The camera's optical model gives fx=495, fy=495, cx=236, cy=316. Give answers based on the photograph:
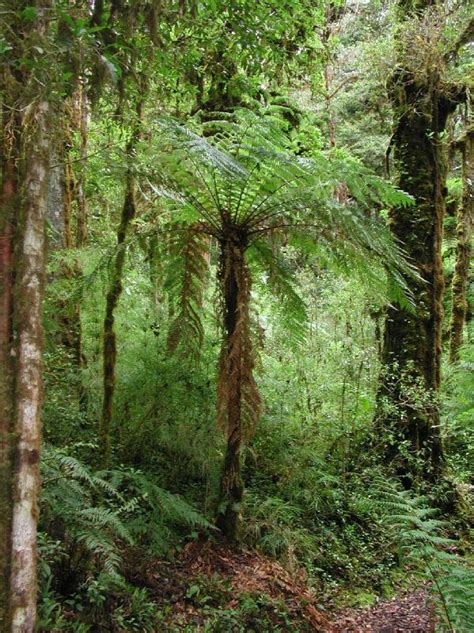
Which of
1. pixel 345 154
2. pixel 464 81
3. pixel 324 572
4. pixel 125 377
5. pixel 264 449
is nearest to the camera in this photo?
pixel 324 572

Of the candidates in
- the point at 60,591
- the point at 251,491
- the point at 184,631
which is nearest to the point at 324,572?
the point at 251,491

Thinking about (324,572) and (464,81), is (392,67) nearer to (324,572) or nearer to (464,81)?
(464,81)

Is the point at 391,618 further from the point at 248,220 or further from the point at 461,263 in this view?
the point at 461,263

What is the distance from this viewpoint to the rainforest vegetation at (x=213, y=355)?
93.0 inches

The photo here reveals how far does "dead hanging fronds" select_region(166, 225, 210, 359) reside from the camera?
439 cm

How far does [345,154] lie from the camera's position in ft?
26.3

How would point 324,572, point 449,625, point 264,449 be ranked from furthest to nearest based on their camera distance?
point 264,449 → point 324,572 → point 449,625

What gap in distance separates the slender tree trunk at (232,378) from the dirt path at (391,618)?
1.08 meters

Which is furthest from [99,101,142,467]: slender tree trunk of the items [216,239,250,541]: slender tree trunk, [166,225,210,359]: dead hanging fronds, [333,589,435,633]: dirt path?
[333,589,435,633]: dirt path

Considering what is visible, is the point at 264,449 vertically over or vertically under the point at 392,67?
under

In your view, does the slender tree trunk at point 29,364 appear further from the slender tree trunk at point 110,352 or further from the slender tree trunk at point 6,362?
the slender tree trunk at point 110,352

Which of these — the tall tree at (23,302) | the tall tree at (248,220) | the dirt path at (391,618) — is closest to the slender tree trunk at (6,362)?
the tall tree at (23,302)

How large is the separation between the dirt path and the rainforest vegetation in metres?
0.02

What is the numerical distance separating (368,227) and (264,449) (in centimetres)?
268
